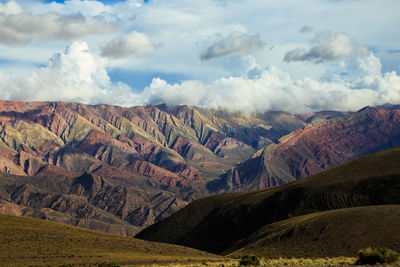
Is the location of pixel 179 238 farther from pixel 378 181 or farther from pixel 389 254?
pixel 389 254

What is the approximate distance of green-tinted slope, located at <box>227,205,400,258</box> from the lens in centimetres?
7725

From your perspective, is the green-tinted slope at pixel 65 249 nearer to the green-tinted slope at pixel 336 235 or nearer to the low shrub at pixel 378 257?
the green-tinted slope at pixel 336 235

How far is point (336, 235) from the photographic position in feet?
275

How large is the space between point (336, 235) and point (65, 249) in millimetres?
47399

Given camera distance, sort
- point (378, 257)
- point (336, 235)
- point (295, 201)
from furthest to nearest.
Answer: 1. point (295, 201)
2. point (336, 235)
3. point (378, 257)

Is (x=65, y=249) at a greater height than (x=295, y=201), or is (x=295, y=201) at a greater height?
(x=65, y=249)

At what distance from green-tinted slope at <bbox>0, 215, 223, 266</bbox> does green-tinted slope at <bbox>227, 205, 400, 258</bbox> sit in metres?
14.7

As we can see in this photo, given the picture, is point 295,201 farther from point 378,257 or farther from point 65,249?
point 378,257

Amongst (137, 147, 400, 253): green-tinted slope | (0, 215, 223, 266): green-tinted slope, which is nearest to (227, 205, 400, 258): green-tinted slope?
(0, 215, 223, 266): green-tinted slope

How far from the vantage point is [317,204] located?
136125mm

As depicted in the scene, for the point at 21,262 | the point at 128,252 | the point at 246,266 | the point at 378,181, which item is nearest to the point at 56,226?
the point at 128,252

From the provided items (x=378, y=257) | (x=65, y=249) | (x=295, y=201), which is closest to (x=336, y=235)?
(x=378, y=257)

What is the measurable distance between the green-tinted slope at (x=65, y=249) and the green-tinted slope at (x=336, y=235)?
14.7m

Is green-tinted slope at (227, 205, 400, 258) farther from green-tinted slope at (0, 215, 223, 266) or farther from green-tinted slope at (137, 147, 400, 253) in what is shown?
green-tinted slope at (137, 147, 400, 253)
